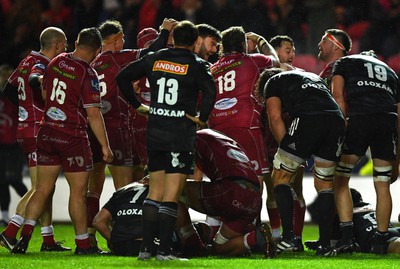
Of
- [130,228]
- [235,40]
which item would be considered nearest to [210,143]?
[130,228]

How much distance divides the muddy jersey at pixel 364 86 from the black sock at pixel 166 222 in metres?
2.32

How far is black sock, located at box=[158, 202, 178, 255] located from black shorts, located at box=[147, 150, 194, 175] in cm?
28

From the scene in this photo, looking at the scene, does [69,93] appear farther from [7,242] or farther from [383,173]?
[383,173]

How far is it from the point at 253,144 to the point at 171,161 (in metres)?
2.28

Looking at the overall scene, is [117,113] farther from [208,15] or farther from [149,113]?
[208,15]

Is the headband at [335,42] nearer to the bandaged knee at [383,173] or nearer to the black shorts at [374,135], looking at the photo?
the black shorts at [374,135]

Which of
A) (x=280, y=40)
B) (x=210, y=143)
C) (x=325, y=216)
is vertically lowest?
(x=325, y=216)

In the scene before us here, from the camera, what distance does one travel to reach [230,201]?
8.80 meters

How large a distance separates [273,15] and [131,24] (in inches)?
92.3

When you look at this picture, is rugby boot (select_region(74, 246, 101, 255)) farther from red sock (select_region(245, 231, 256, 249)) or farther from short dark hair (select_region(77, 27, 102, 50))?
short dark hair (select_region(77, 27, 102, 50))

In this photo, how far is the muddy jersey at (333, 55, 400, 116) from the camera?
962 cm

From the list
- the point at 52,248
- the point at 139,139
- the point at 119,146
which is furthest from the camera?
the point at 139,139

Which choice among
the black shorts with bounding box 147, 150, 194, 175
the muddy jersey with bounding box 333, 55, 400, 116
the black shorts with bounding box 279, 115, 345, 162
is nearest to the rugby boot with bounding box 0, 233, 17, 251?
the black shorts with bounding box 147, 150, 194, 175

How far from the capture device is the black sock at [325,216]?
9.18m
